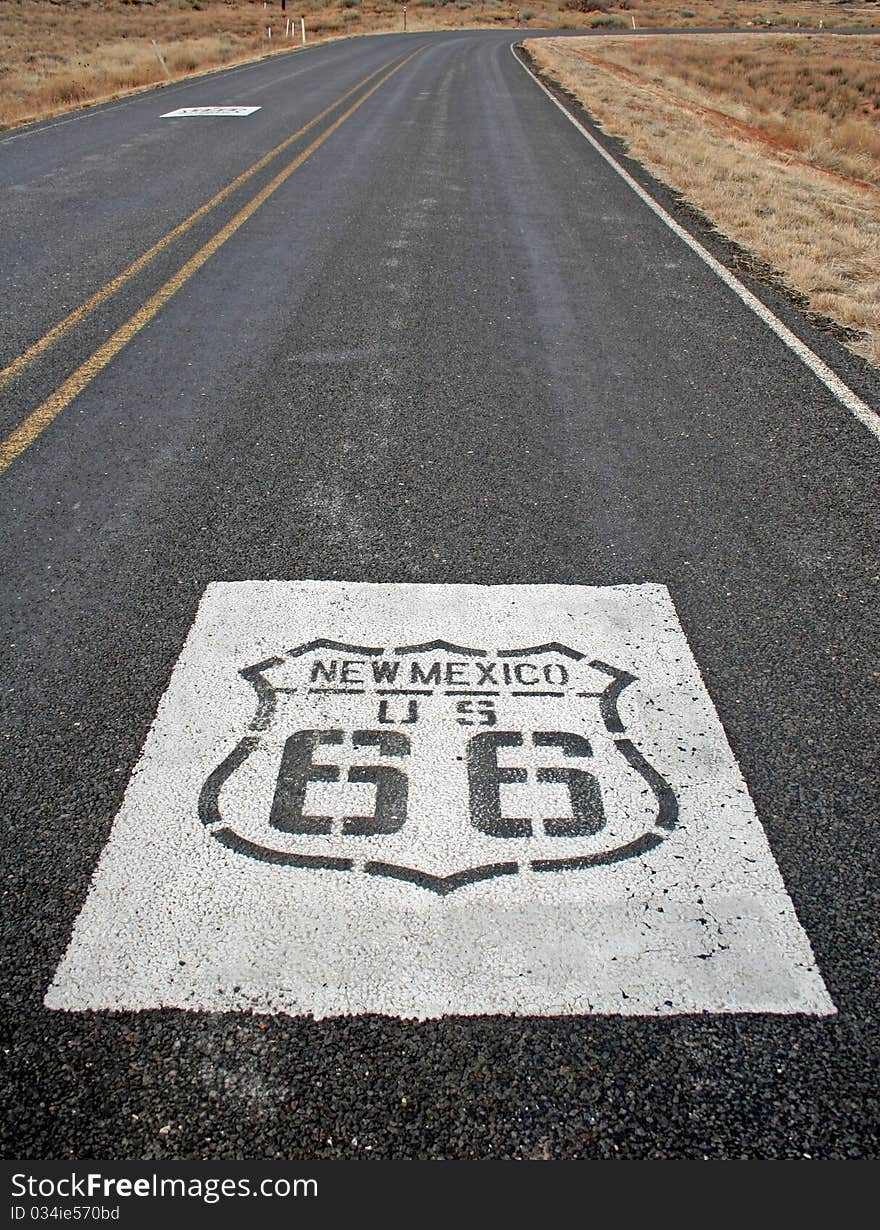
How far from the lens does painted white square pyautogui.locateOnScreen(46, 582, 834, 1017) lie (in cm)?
202

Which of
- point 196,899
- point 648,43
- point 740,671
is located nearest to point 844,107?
point 648,43

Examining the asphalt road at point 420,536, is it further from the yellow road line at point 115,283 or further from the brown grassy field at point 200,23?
the brown grassy field at point 200,23

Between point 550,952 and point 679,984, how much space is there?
301 mm

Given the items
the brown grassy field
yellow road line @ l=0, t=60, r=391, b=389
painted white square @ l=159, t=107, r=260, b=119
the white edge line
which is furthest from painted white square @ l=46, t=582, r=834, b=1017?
the brown grassy field

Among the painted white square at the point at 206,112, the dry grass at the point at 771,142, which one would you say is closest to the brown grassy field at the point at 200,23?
the painted white square at the point at 206,112

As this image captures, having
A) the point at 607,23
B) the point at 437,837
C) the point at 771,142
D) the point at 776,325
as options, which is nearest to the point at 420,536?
the point at 437,837

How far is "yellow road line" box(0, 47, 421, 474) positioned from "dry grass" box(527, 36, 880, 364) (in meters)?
4.79

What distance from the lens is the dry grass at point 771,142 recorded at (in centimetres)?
761

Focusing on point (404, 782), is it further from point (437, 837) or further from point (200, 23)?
point (200, 23)

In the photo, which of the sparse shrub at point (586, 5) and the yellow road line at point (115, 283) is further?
the sparse shrub at point (586, 5)

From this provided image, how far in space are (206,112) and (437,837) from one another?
16440 millimetres

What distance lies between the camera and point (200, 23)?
4534cm

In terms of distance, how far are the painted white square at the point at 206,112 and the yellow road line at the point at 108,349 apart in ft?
22.7

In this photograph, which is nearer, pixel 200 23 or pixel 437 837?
pixel 437 837
